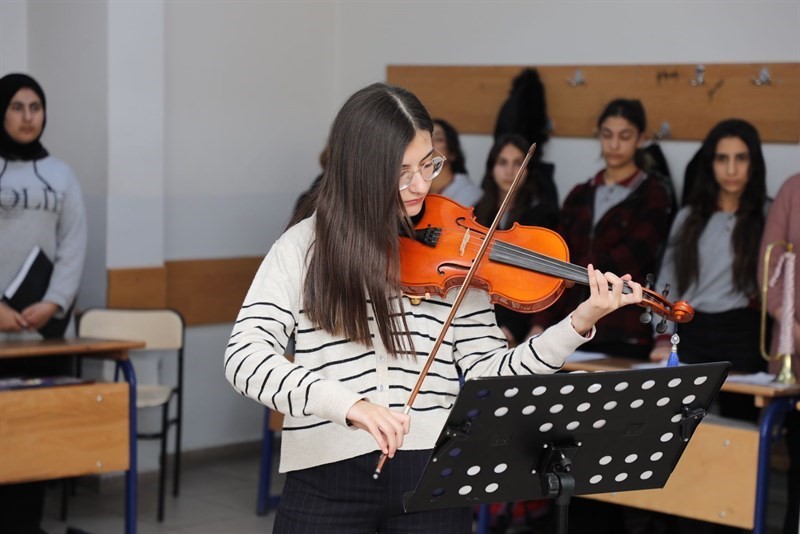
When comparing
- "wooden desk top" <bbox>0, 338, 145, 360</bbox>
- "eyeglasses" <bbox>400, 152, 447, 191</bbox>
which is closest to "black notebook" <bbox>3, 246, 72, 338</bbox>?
"wooden desk top" <bbox>0, 338, 145, 360</bbox>

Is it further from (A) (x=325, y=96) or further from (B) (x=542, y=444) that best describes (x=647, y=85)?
(B) (x=542, y=444)

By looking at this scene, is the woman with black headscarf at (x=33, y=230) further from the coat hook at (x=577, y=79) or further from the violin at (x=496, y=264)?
the violin at (x=496, y=264)

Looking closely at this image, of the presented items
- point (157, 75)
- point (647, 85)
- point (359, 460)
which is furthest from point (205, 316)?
point (359, 460)

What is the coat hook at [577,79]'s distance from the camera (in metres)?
4.94

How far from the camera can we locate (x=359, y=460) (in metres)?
1.87

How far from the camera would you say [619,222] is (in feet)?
14.0

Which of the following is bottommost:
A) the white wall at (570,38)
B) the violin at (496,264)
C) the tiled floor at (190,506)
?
the tiled floor at (190,506)

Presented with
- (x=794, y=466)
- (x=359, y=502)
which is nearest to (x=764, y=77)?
(x=794, y=466)

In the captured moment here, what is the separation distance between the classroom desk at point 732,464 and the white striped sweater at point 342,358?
174 centimetres

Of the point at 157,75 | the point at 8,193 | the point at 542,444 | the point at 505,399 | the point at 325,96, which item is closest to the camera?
the point at 505,399

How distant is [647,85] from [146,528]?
2.71 m

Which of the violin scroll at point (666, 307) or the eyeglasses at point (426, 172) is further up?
the eyeglasses at point (426, 172)

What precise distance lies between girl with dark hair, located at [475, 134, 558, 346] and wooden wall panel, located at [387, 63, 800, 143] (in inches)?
20.1

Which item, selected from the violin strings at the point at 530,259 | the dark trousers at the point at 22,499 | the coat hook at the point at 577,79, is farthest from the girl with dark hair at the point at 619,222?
the violin strings at the point at 530,259
